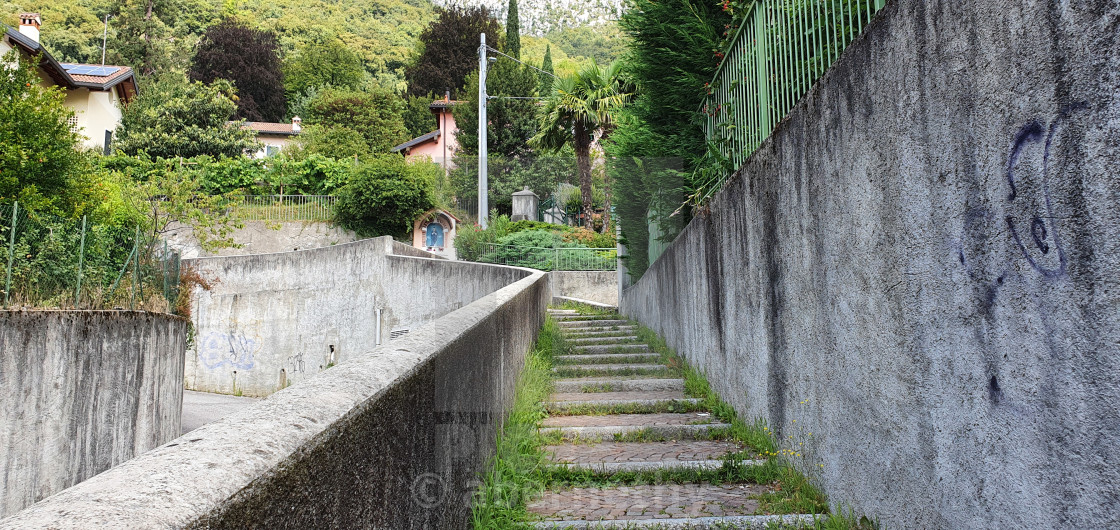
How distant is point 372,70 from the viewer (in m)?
65.1

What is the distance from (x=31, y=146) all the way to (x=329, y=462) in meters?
13.7

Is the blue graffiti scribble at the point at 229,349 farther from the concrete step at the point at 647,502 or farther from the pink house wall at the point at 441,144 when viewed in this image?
the pink house wall at the point at 441,144

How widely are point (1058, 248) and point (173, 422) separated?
1269 cm

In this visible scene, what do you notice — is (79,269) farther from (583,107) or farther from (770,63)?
(583,107)

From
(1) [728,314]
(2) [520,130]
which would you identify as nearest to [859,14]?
(1) [728,314]

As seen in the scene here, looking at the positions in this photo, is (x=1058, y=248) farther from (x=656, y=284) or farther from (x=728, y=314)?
(x=656, y=284)

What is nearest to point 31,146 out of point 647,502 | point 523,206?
point 647,502

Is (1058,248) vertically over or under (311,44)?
under

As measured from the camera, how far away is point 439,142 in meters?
43.5

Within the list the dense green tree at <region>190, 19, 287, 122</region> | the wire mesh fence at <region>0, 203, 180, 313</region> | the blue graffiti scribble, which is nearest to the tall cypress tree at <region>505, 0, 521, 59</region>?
the dense green tree at <region>190, 19, 287, 122</region>

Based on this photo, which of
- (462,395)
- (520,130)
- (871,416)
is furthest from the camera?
(520,130)

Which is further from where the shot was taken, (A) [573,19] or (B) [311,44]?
(A) [573,19]

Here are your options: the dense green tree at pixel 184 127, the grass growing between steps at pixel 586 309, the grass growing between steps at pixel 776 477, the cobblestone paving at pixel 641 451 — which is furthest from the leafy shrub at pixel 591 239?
the cobblestone paving at pixel 641 451

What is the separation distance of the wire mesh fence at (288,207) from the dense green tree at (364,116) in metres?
13.3
